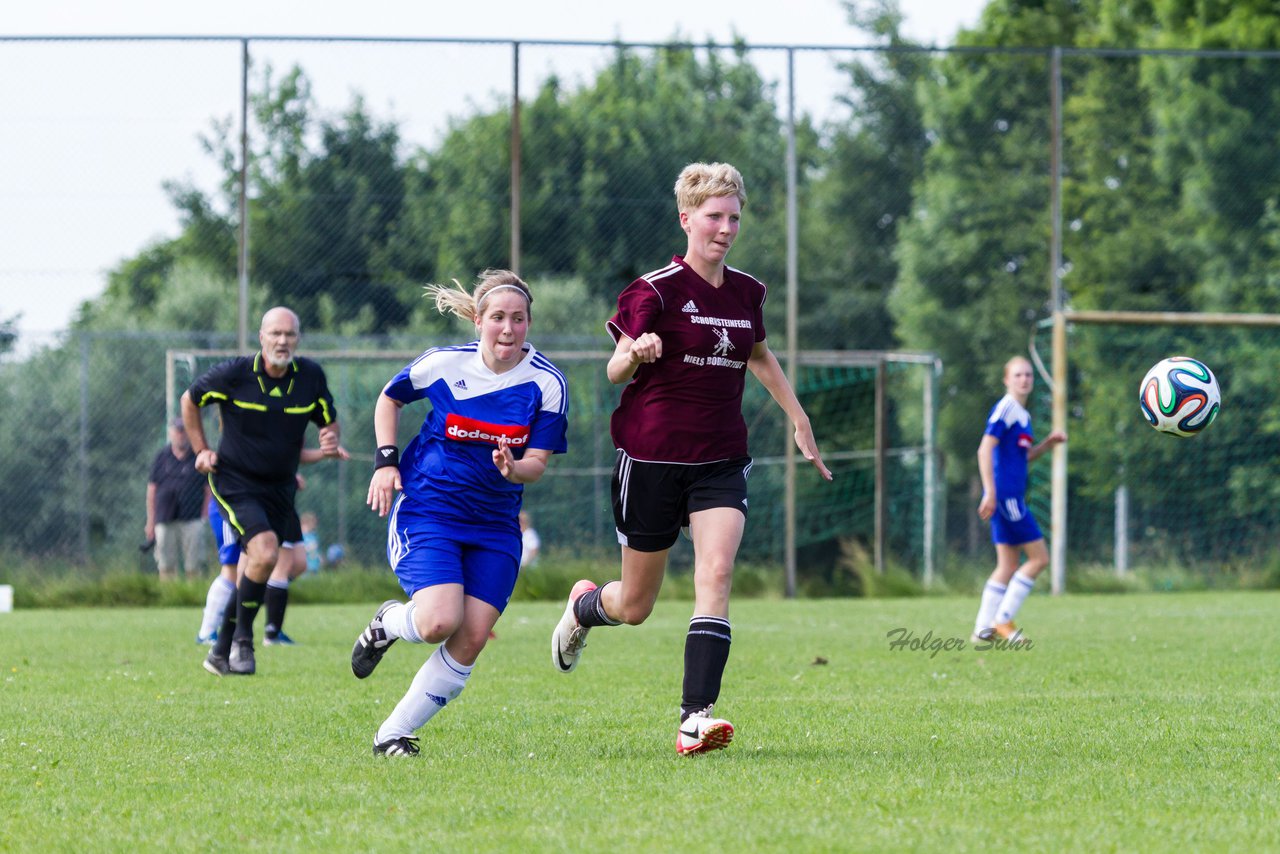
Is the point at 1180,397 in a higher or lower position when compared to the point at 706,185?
lower

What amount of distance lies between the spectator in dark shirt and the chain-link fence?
1.94 m

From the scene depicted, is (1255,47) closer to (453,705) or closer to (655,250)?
(655,250)

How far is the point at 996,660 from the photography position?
29.9 feet

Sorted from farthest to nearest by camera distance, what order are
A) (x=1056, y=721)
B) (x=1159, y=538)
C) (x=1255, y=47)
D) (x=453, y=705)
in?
1. (x=1255, y=47)
2. (x=1159, y=538)
3. (x=453, y=705)
4. (x=1056, y=721)

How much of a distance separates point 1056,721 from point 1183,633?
5.41 metres

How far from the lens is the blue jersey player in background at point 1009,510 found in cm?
1066

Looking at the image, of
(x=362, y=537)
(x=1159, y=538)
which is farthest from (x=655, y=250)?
(x=1159, y=538)

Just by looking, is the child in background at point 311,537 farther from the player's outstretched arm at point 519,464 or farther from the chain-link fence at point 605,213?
the player's outstretched arm at point 519,464

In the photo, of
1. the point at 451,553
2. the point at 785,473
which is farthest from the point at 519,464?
the point at 785,473

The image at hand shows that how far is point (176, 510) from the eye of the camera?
17.2 meters

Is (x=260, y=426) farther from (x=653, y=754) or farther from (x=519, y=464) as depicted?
(x=653, y=754)

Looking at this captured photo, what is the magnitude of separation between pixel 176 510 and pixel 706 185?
1277cm

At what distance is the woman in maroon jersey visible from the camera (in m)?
5.54

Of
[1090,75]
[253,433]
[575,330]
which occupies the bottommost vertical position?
[253,433]
